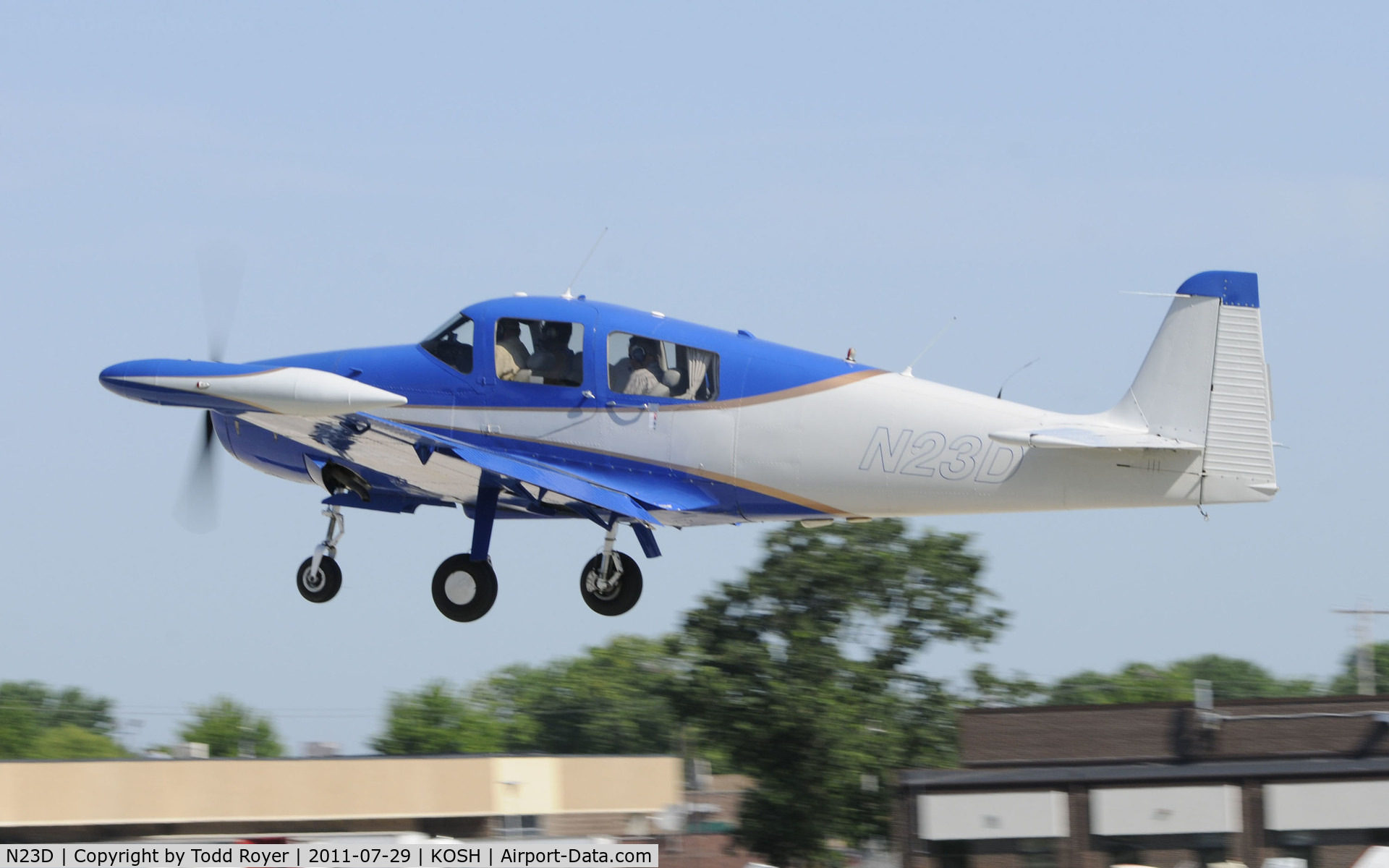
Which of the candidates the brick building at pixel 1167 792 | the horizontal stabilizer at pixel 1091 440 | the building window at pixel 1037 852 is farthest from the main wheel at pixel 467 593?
the building window at pixel 1037 852

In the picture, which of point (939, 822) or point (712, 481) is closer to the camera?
point (712, 481)

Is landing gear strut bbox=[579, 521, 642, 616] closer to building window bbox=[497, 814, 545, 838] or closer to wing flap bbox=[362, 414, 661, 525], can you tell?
wing flap bbox=[362, 414, 661, 525]

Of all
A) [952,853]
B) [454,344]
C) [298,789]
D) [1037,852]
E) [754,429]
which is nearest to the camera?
[754,429]


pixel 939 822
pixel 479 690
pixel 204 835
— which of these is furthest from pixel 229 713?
pixel 939 822

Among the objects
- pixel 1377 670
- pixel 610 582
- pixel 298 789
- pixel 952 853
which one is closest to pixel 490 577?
pixel 610 582

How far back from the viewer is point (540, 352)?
1642cm

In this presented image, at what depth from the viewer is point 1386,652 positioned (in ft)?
347

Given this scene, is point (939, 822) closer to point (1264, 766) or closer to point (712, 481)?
point (1264, 766)

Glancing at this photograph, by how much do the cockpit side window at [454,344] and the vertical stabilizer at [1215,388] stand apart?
640 cm

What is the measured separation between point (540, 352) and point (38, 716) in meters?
75.1

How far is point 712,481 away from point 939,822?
11.4 m

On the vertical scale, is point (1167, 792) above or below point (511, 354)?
below

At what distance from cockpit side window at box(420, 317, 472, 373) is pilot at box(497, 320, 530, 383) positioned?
0.36 meters
